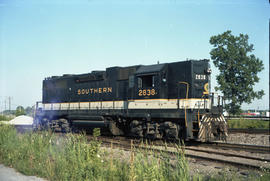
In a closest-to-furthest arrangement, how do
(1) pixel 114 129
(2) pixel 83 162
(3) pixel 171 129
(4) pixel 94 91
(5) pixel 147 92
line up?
(2) pixel 83 162, (3) pixel 171 129, (5) pixel 147 92, (1) pixel 114 129, (4) pixel 94 91

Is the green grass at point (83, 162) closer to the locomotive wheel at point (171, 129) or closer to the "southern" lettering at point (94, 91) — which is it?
the locomotive wheel at point (171, 129)

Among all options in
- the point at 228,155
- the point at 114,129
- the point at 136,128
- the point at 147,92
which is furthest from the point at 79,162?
the point at 114,129

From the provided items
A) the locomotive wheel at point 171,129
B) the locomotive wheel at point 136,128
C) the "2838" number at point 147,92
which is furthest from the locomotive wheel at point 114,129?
the locomotive wheel at point 171,129

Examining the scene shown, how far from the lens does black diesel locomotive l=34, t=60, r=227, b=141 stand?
431 inches

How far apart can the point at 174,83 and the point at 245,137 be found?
5517mm

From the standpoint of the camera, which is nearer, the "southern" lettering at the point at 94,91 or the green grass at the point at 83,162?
the green grass at the point at 83,162

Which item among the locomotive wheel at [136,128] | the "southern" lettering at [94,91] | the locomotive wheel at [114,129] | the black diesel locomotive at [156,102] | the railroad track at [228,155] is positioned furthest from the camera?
the "southern" lettering at [94,91]

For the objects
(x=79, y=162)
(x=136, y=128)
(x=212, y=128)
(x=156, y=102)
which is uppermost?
(x=156, y=102)

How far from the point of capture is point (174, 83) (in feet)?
37.9

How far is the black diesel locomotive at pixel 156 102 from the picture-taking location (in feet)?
35.9

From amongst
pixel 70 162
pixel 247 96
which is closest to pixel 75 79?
pixel 70 162

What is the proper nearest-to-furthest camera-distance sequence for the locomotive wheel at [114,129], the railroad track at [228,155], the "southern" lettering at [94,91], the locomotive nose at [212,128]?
the railroad track at [228,155], the locomotive nose at [212,128], the locomotive wheel at [114,129], the "southern" lettering at [94,91]

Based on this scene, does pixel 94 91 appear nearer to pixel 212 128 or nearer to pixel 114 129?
pixel 114 129

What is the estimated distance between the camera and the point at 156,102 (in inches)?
455
